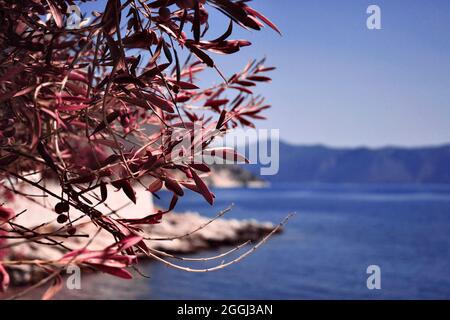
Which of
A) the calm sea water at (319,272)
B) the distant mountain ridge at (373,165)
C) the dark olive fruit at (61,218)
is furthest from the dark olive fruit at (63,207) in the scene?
the distant mountain ridge at (373,165)

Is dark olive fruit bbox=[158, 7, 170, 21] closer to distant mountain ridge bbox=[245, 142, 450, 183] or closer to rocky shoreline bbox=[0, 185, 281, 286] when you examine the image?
rocky shoreline bbox=[0, 185, 281, 286]

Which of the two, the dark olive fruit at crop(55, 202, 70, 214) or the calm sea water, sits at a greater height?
the dark olive fruit at crop(55, 202, 70, 214)

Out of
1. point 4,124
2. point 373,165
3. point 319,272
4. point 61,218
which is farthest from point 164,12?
point 373,165

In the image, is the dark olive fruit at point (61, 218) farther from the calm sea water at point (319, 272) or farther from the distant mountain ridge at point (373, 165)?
the distant mountain ridge at point (373, 165)

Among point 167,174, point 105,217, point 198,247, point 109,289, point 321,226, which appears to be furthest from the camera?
point 321,226

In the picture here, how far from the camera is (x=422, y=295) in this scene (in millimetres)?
20859

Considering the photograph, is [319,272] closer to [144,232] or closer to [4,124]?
[144,232]

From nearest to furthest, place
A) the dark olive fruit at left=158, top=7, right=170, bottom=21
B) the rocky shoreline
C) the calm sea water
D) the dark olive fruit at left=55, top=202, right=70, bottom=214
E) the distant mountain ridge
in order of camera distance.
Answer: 1. the dark olive fruit at left=158, top=7, right=170, bottom=21
2. the dark olive fruit at left=55, top=202, right=70, bottom=214
3. the rocky shoreline
4. the calm sea water
5. the distant mountain ridge

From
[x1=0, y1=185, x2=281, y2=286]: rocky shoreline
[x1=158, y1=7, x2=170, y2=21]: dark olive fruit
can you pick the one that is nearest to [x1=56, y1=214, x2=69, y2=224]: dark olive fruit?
[x1=0, y1=185, x2=281, y2=286]: rocky shoreline

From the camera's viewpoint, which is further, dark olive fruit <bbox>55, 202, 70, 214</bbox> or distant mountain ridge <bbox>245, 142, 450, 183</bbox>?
distant mountain ridge <bbox>245, 142, 450, 183</bbox>

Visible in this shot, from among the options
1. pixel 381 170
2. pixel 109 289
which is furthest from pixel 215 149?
pixel 381 170
